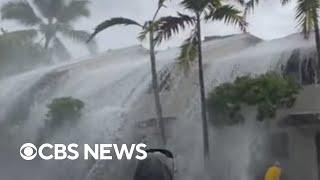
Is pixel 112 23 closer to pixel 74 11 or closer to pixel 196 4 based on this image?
pixel 196 4

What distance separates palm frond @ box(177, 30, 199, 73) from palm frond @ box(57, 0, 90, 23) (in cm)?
2218

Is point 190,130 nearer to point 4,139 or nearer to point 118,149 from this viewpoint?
point 118,149

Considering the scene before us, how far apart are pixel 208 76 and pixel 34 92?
7.88 meters

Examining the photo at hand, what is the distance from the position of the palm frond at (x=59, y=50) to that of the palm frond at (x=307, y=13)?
79.1 ft

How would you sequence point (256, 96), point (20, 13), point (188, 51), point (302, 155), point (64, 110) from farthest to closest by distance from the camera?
point (20, 13) < point (64, 110) < point (302, 155) < point (256, 96) < point (188, 51)

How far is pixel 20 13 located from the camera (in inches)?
1359

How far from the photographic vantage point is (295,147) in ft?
58.5

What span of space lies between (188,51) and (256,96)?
6.38 ft

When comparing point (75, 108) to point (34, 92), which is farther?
point (34, 92)

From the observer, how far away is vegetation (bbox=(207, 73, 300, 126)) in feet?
54.3

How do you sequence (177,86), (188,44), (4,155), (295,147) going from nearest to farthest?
1. (188,44)
2. (295,147)
3. (177,86)
4. (4,155)

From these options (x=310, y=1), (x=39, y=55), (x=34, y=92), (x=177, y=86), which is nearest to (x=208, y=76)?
(x=177, y=86)

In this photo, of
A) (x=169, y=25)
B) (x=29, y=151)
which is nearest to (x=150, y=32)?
(x=169, y=25)

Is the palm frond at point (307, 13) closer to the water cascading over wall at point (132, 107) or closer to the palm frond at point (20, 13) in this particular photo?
the water cascading over wall at point (132, 107)
